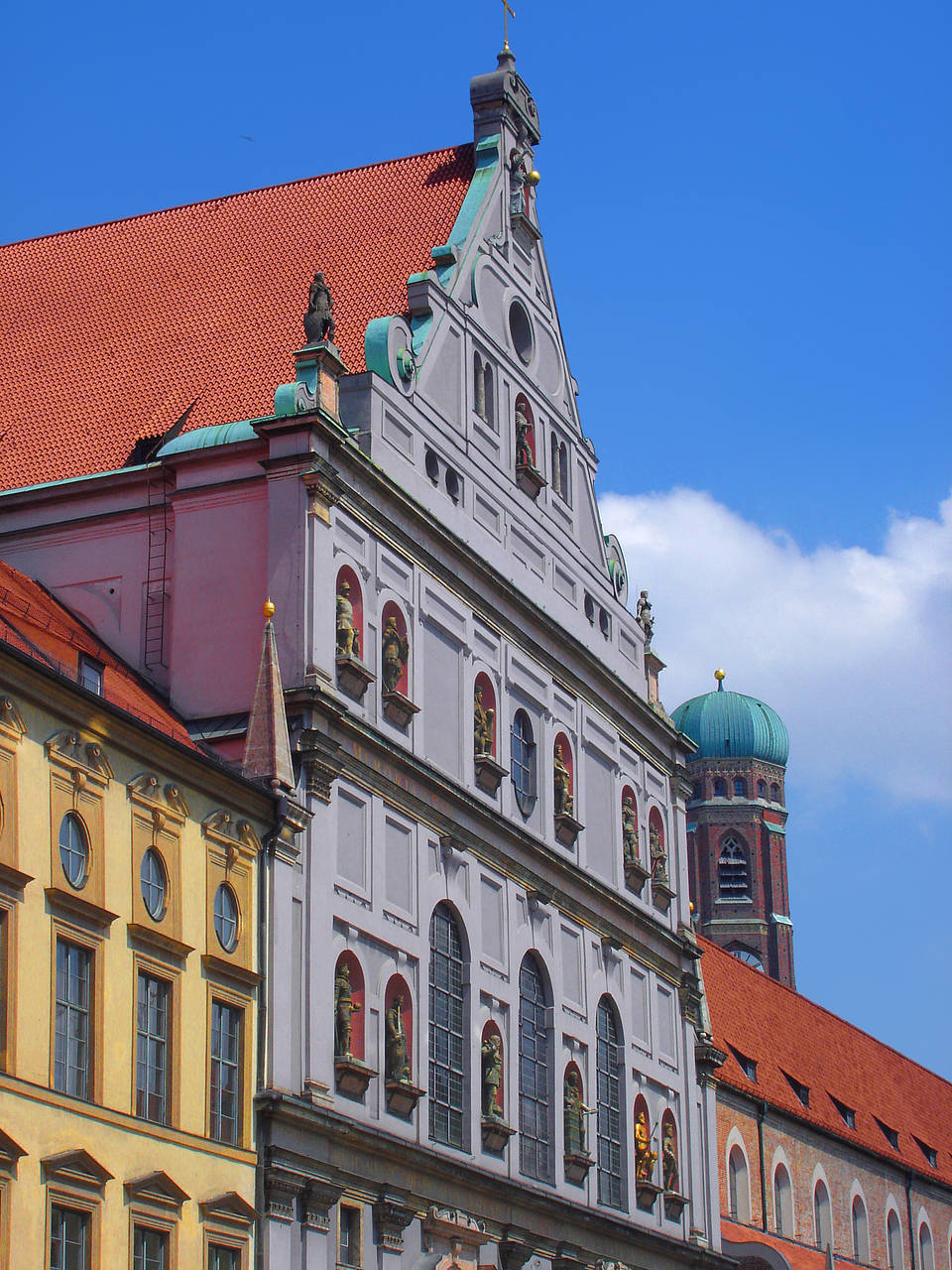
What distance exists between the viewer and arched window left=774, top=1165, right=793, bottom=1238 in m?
60.9

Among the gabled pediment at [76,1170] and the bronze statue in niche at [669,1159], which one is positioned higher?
the bronze statue in niche at [669,1159]

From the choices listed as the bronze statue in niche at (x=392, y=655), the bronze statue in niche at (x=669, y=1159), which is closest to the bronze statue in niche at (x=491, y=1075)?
the bronze statue in niche at (x=392, y=655)

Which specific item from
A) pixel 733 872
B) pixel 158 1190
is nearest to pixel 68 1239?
pixel 158 1190

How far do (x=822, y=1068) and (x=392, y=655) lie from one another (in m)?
36.1

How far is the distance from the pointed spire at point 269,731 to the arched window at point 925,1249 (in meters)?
42.9

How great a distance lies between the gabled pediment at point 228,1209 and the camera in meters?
31.3

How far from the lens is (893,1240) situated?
6969 centimetres

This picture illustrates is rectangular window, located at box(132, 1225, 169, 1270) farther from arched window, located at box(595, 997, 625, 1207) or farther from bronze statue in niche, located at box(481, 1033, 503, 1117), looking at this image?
arched window, located at box(595, 997, 625, 1207)

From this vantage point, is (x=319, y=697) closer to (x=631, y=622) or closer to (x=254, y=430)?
(x=254, y=430)

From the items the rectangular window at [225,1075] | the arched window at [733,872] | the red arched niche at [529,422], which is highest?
the arched window at [733,872]

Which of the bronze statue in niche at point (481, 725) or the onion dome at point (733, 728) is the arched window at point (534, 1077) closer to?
the bronze statue in niche at point (481, 725)

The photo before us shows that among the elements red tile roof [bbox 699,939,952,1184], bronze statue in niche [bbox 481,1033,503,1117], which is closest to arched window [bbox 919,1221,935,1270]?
red tile roof [bbox 699,939,952,1184]

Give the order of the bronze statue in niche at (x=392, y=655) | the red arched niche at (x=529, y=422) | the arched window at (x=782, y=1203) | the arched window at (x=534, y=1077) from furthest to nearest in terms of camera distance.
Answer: the arched window at (x=782, y=1203)
the red arched niche at (x=529, y=422)
the arched window at (x=534, y=1077)
the bronze statue in niche at (x=392, y=655)

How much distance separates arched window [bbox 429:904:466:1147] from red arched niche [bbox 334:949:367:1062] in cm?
257
